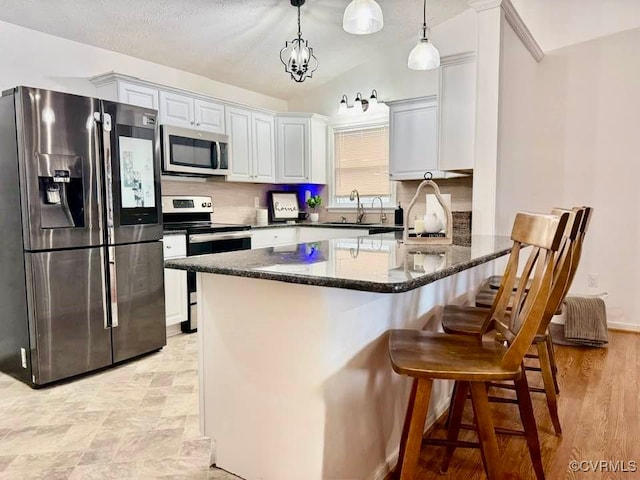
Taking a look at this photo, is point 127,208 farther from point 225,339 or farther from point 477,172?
point 477,172

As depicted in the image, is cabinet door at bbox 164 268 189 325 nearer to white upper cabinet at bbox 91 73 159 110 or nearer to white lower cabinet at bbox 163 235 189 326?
white lower cabinet at bbox 163 235 189 326

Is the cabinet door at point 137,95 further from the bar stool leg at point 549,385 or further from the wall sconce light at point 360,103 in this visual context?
the bar stool leg at point 549,385

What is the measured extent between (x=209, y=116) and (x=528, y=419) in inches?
152

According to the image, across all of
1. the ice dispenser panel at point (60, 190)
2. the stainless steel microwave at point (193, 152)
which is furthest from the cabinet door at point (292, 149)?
the ice dispenser panel at point (60, 190)

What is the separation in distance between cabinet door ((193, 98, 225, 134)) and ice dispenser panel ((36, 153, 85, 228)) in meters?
1.66

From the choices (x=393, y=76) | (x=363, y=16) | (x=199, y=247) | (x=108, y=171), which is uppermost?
(x=393, y=76)

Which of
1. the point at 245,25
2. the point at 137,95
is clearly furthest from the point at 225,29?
the point at 137,95

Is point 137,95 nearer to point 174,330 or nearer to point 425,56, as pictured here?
point 174,330

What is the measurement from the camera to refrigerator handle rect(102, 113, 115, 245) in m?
3.02

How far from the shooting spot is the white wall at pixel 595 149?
3967mm

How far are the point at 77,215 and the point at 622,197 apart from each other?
A: 4495 millimetres

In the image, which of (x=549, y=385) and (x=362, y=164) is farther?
(x=362, y=164)

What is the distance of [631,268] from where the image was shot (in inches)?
160

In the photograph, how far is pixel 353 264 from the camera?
155 cm
